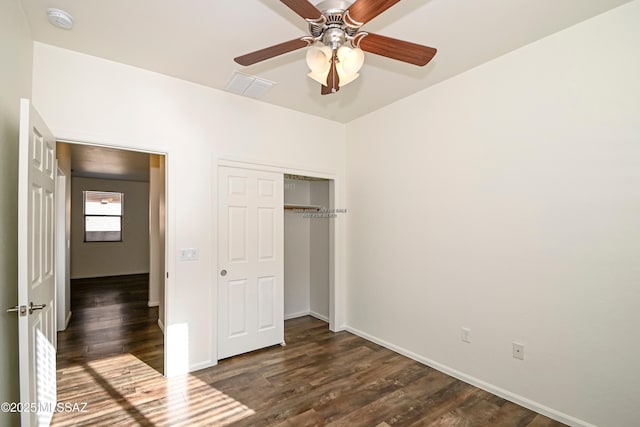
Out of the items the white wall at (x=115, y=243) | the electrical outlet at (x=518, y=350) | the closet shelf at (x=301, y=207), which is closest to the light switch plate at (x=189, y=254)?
the closet shelf at (x=301, y=207)

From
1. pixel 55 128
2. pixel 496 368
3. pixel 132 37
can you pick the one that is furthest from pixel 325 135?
pixel 496 368

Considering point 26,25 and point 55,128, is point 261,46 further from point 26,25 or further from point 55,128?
point 55,128

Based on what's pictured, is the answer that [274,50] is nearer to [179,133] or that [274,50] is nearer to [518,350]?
[179,133]

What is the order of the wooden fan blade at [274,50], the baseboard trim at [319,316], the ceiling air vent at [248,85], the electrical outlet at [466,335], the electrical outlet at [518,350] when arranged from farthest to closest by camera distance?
the baseboard trim at [319,316] → the ceiling air vent at [248,85] → the electrical outlet at [466,335] → the electrical outlet at [518,350] → the wooden fan blade at [274,50]

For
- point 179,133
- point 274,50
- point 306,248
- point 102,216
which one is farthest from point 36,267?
point 102,216

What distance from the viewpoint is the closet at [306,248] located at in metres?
4.50

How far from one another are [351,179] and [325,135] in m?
0.69

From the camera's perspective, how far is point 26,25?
205 cm

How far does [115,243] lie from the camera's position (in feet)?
27.4

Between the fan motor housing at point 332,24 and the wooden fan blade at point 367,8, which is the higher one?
the fan motor housing at point 332,24

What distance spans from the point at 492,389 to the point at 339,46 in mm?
2924

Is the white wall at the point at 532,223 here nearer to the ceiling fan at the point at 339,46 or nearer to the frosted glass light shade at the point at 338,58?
→ the ceiling fan at the point at 339,46

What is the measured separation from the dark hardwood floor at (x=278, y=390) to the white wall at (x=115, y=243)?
17.1 ft

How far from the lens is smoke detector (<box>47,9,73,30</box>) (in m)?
1.97
